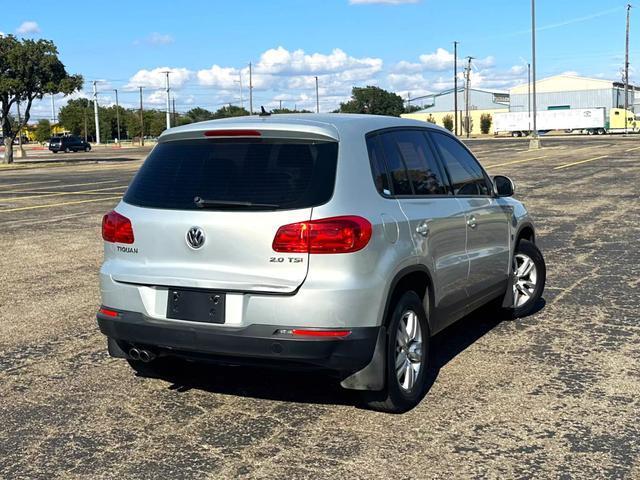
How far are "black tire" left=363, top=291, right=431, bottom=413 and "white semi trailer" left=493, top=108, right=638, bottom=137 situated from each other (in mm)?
87399

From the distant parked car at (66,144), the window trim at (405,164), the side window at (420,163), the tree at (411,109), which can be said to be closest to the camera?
the window trim at (405,164)

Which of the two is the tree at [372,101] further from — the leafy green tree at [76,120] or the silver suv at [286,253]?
the silver suv at [286,253]

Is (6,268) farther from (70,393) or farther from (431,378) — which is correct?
(431,378)

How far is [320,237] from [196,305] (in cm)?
80

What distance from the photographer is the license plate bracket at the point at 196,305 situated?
4039 mm

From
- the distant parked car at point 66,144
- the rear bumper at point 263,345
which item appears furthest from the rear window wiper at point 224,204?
the distant parked car at point 66,144

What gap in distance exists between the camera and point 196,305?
4094 millimetres

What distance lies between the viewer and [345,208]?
13.0ft

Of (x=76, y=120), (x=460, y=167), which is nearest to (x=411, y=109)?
(x=76, y=120)

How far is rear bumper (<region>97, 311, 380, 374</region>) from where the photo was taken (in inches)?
154

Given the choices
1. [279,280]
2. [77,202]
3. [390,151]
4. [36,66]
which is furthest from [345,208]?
[36,66]

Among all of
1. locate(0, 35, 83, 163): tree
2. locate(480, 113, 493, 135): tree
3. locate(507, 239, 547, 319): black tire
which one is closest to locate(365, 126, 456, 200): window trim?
locate(507, 239, 547, 319): black tire

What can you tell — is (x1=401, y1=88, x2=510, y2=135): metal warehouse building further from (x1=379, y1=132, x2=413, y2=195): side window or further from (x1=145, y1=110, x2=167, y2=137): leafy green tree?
(x1=379, y1=132, x2=413, y2=195): side window

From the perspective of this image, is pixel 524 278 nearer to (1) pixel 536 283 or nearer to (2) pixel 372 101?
(1) pixel 536 283
